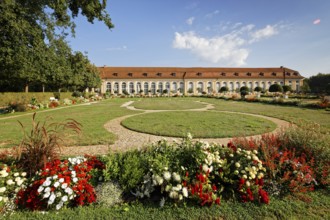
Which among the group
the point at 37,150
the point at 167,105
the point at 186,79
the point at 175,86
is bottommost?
the point at 37,150

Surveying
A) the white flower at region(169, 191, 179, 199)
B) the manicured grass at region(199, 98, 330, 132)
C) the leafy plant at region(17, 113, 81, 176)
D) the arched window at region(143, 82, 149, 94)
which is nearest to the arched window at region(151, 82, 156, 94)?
the arched window at region(143, 82, 149, 94)

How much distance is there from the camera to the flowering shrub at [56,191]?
7.31ft

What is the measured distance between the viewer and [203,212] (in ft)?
7.39

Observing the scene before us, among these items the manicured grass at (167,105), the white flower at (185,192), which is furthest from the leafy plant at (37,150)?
the manicured grass at (167,105)

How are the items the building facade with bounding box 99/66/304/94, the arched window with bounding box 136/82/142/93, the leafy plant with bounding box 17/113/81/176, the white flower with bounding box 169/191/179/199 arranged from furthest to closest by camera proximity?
the arched window with bounding box 136/82/142/93, the building facade with bounding box 99/66/304/94, the leafy plant with bounding box 17/113/81/176, the white flower with bounding box 169/191/179/199

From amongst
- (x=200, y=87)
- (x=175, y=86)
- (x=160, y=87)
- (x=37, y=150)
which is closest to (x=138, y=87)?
(x=160, y=87)

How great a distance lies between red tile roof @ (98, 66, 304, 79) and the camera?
2298 inches

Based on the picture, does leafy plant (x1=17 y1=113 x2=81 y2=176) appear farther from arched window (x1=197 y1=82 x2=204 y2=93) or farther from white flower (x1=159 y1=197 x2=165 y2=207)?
arched window (x1=197 y1=82 x2=204 y2=93)

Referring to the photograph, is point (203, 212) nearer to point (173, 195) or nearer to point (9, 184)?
point (173, 195)

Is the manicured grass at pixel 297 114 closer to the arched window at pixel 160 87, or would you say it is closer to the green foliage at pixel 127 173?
the green foliage at pixel 127 173

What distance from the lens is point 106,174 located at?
254 centimetres

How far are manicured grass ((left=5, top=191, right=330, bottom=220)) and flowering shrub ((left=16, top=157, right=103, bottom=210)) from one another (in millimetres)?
110

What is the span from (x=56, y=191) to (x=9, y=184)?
25.4 inches

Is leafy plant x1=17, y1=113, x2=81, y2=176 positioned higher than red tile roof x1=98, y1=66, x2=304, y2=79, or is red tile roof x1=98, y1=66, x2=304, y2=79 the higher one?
red tile roof x1=98, y1=66, x2=304, y2=79
